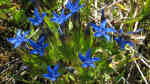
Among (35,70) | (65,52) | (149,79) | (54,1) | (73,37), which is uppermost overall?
(54,1)

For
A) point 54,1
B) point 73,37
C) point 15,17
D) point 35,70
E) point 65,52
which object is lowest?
point 35,70

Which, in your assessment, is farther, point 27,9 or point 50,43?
point 27,9

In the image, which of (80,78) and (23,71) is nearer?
(80,78)

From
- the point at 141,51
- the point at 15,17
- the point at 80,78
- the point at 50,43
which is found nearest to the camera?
the point at 80,78

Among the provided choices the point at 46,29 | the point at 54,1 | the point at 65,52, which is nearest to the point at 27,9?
the point at 54,1

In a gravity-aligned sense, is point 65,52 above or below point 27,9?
below

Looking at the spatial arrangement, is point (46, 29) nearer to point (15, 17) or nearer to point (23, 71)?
point (23, 71)

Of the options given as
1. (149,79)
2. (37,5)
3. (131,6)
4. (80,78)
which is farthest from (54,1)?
(149,79)

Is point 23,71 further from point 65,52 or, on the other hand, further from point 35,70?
point 65,52

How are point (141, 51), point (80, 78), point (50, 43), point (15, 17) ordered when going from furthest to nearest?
point (15, 17), point (141, 51), point (50, 43), point (80, 78)
